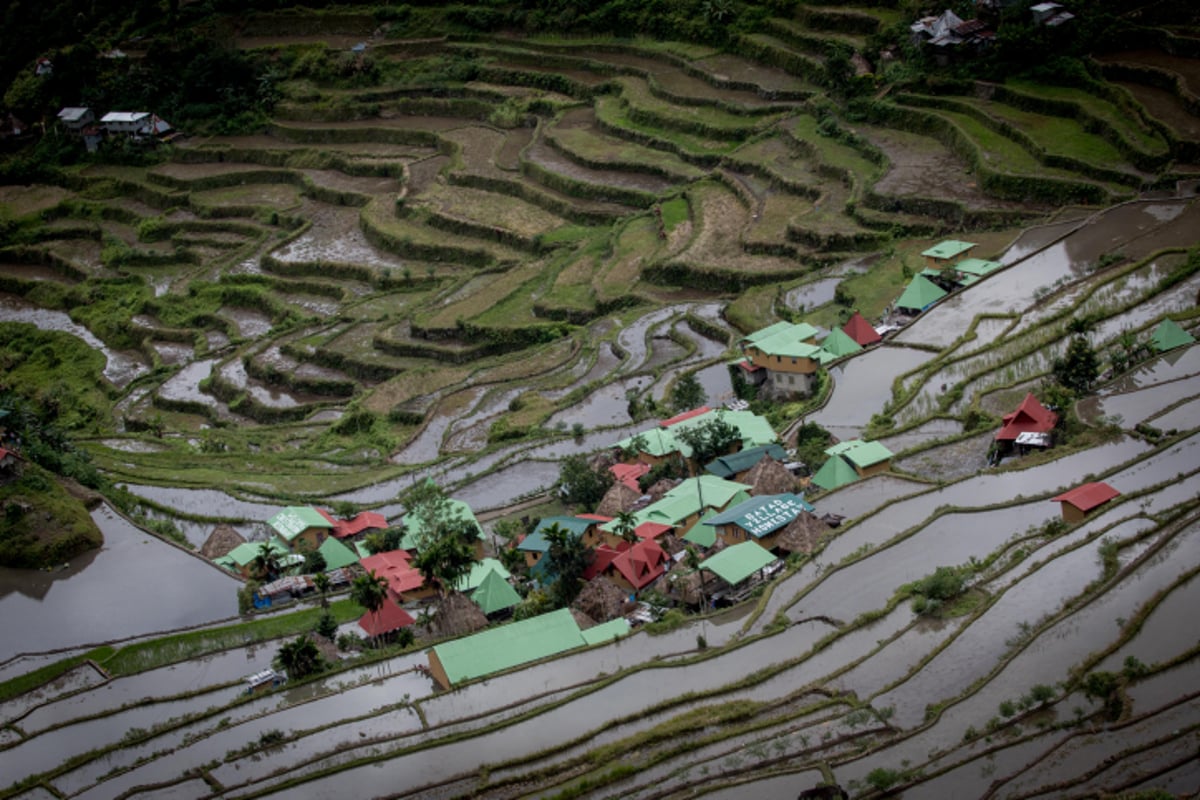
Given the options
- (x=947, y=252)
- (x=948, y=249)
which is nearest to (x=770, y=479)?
(x=947, y=252)

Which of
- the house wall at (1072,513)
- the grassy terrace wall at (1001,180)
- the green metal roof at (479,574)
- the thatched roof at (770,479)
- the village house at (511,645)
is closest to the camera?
the village house at (511,645)

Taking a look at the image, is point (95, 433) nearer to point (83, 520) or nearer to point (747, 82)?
point (83, 520)

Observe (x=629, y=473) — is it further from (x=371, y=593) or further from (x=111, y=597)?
(x=111, y=597)

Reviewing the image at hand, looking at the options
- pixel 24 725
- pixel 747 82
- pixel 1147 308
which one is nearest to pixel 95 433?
pixel 24 725

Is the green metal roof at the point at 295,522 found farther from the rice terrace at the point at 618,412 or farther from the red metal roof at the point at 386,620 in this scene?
the red metal roof at the point at 386,620

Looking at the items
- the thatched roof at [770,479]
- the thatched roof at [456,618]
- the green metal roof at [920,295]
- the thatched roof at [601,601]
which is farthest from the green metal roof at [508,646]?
the green metal roof at [920,295]
